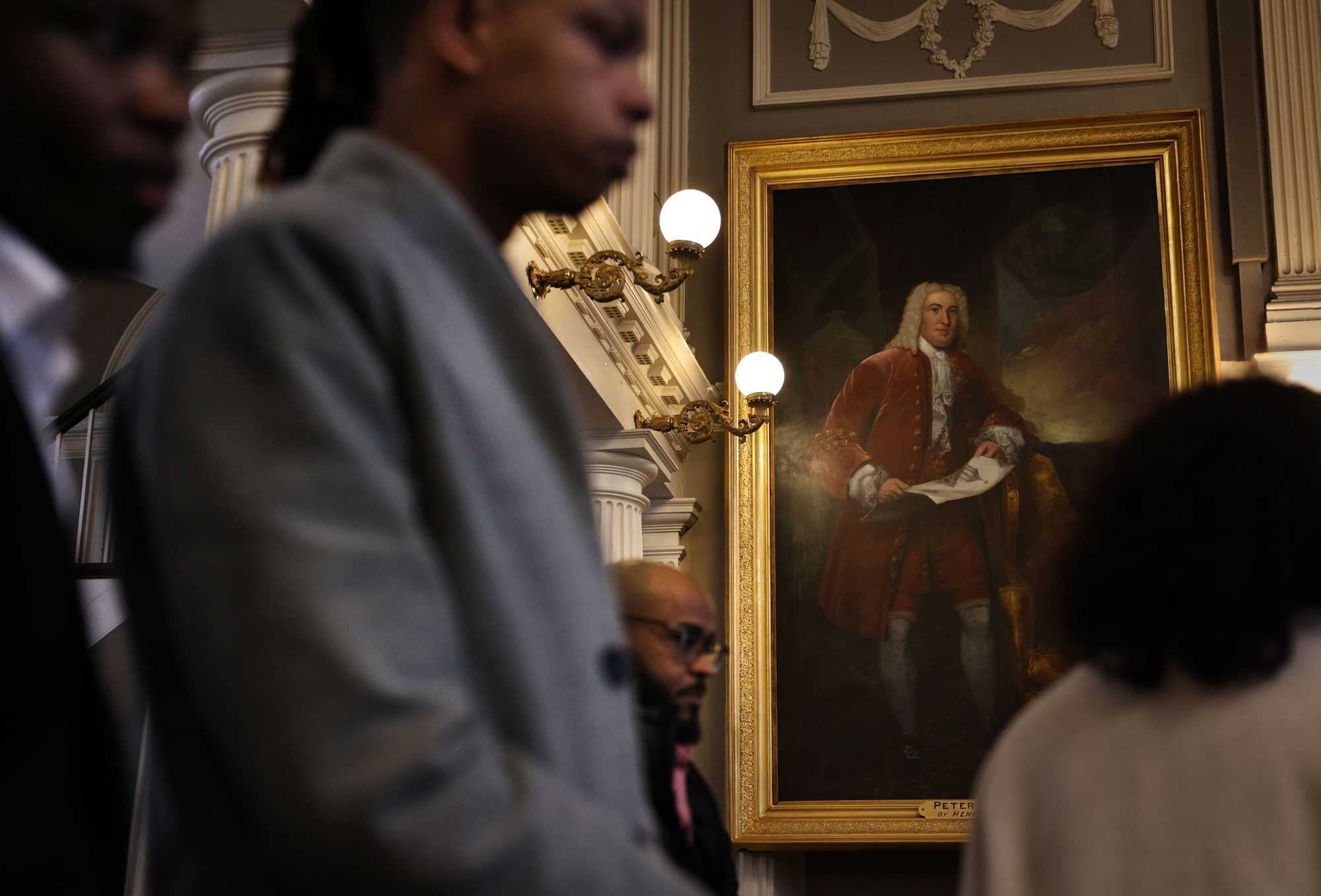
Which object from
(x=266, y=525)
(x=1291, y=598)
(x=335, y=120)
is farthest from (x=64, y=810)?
(x=1291, y=598)

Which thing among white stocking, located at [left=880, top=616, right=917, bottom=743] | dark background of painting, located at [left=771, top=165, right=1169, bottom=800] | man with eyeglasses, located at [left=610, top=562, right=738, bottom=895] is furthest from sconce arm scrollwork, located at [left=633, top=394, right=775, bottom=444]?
man with eyeglasses, located at [left=610, top=562, right=738, bottom=895]

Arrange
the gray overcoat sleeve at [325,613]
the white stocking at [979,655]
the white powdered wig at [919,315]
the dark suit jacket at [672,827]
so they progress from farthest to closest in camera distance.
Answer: the white powdered wig at [919,315], the white stocking at [979,655], the dark suit jacket at [672,827], the gray overcoat sleeve at [325,613]

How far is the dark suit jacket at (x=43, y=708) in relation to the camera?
0.91 m

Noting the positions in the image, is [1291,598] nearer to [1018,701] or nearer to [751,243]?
[1018,701]

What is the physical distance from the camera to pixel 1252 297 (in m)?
9.86

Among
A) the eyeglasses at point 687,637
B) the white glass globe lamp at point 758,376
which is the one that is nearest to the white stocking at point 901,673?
the white glass globe lamp at point 758,376

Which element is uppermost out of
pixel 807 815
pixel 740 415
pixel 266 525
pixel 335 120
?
pixel 740 415

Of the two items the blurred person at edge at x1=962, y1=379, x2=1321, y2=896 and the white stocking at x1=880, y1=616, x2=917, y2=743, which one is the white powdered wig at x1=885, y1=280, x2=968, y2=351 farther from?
the blurred person at edge at x1=962, y1=379, x2=1321, y2=896

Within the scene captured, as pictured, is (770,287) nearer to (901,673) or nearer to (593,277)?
(901,673)

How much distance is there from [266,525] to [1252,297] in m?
9.86

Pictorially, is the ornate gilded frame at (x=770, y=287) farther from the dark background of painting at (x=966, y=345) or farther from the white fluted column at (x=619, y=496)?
the white fluted column at (x=619, y=496)

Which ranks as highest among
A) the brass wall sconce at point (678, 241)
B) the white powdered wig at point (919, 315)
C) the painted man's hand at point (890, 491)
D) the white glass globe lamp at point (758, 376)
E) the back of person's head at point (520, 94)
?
the white powdered wig at point (919, 315)

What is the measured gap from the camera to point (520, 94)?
123 centimetres

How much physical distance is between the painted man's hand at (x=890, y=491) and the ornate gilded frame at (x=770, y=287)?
70 centimetres
